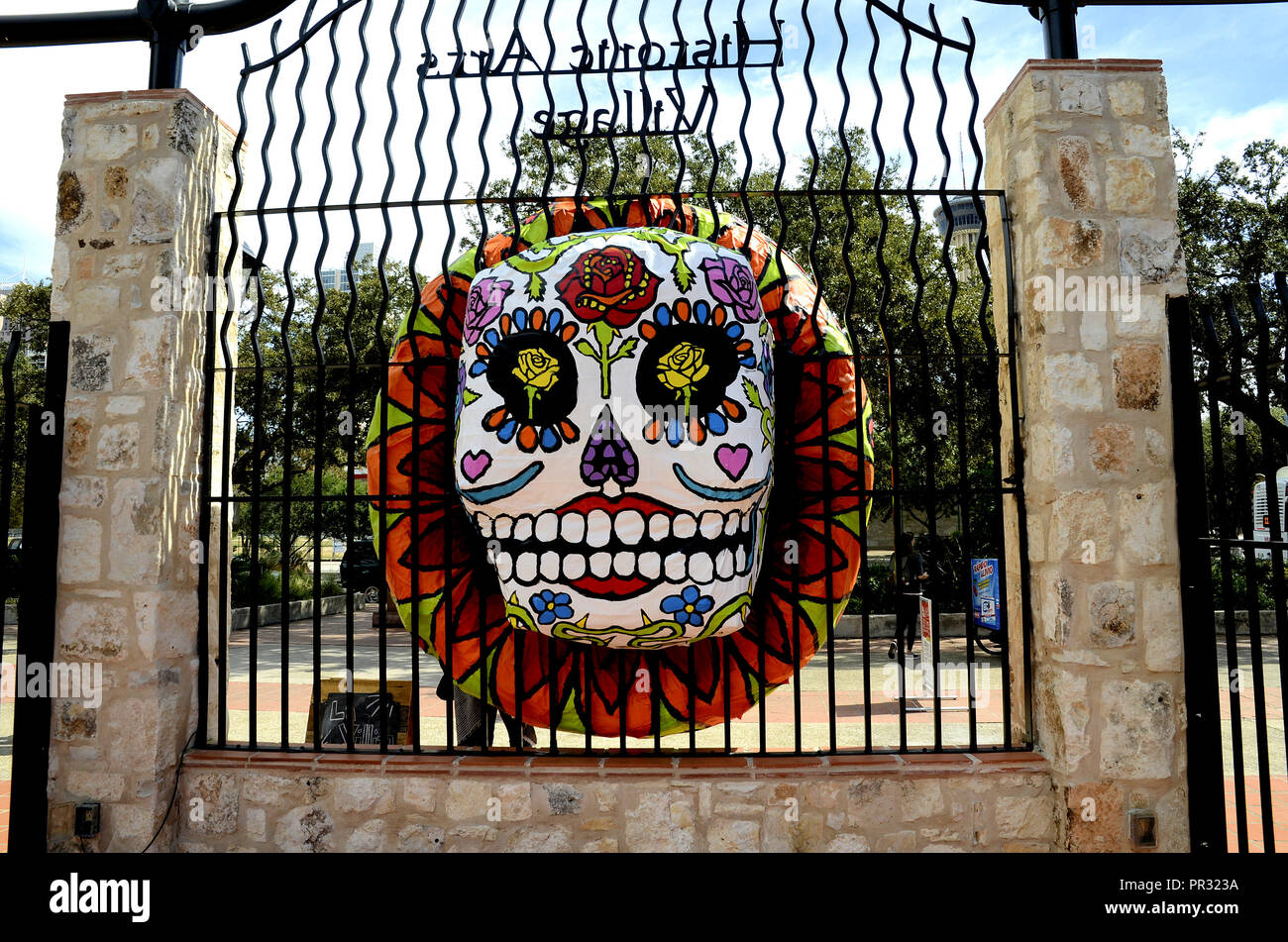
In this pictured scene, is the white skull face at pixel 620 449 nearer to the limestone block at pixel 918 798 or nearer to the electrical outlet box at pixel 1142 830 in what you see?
the limestone block at pixel 918 798

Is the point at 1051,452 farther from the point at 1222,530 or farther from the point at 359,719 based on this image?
the point at 359,719

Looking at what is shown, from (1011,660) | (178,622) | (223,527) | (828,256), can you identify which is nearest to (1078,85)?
(1011,660)

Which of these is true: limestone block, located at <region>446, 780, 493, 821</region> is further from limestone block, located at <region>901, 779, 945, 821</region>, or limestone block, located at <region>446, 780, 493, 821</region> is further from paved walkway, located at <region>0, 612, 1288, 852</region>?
limestone block, located at <region>901, 779, 945, 821</region>

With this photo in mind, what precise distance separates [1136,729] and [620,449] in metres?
2.23

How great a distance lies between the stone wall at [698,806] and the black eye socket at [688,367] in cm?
146

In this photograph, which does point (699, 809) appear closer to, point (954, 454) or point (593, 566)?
point (593, 566)

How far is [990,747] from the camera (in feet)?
11.4

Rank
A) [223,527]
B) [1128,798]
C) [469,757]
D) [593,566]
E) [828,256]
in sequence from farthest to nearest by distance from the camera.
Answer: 1. [828,256]
2. [223,527]
3. [469,757]
4. [1128,798]
5. [593,566]

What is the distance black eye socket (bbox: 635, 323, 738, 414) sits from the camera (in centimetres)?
304

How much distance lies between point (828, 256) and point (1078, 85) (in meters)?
7.57

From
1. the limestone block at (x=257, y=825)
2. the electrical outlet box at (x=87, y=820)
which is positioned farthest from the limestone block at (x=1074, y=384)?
the electrical outlet box at (x=87, y=820)

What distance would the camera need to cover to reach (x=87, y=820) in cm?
339

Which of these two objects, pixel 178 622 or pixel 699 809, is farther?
pixel 178 622

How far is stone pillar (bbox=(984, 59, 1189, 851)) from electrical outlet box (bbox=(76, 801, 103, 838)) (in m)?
3.79
